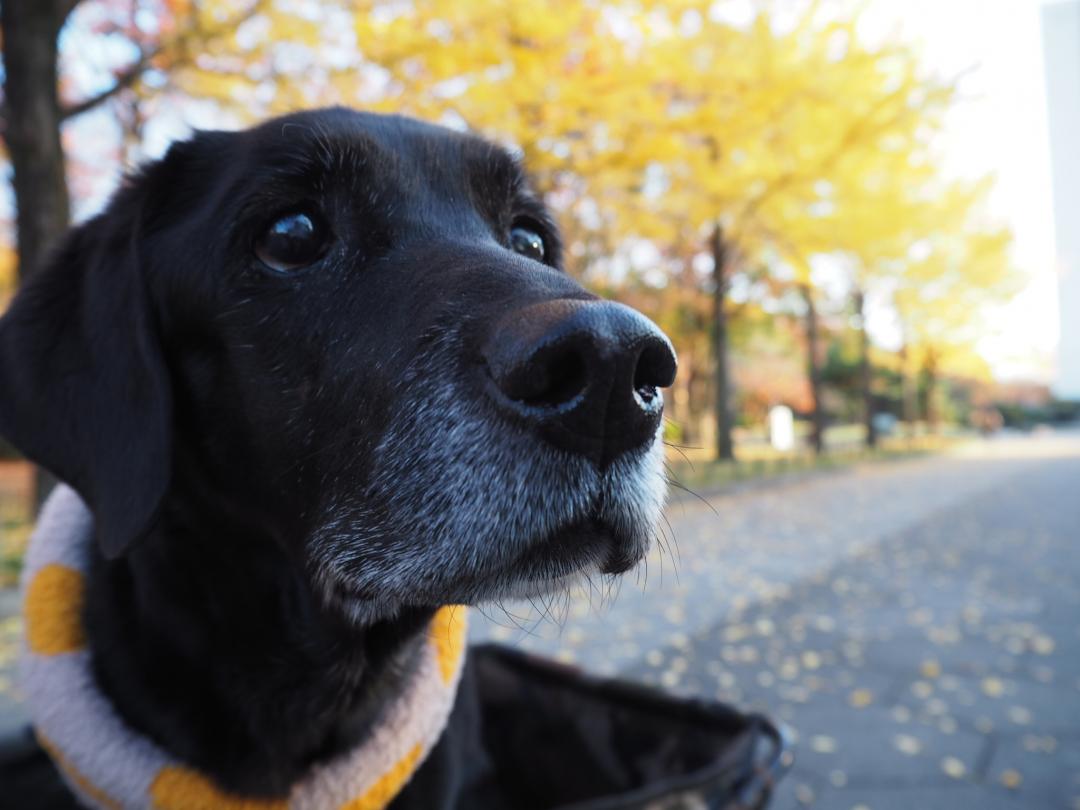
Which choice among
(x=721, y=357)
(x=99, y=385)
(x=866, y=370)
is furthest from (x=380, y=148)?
(x=866, y=370)

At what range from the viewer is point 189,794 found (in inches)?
56.6

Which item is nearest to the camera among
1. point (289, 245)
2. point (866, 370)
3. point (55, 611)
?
point (289, 245)

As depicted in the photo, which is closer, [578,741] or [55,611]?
[55,611]

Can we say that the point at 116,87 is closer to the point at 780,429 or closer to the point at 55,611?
the point at 55,611

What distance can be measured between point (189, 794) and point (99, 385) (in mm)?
828

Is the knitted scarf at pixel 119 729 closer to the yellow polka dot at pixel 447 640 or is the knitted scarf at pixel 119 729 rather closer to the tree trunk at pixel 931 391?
the yellow polka dot at pixel 447 640

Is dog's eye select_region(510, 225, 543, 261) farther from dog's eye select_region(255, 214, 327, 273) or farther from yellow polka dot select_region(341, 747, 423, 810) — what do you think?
yellow polka dot select_region(341, 747, 423, 810)

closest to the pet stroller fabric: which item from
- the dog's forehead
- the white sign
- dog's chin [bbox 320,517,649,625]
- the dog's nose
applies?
dog's chin [bbox 320,517,649,625]

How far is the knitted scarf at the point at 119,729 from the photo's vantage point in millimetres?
1436

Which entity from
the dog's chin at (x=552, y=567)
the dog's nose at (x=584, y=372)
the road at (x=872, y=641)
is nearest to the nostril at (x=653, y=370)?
the dog's nose at (x=584, y=372)

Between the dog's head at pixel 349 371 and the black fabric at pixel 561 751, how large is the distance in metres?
0.84

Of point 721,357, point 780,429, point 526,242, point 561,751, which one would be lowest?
point 561,751

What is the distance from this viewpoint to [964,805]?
8.32 feet

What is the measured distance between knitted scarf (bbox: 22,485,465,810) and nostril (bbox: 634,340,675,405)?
968 millimetres
